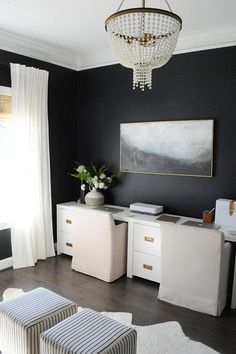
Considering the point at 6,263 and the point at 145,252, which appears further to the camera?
the point at 6,263

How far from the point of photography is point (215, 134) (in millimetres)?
3248

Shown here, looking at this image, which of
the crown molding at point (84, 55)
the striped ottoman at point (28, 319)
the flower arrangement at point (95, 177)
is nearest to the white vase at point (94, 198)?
the flower arrangement at point (95, 177)

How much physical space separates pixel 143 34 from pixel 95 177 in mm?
2479

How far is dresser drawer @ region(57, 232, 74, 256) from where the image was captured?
13.0 ft

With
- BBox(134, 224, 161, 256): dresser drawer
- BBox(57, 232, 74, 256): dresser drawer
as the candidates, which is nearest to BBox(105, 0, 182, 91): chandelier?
BBox(134, 224, 161, 256): dresser drawer

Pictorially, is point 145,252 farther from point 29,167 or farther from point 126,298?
point 29,167

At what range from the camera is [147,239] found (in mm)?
3246

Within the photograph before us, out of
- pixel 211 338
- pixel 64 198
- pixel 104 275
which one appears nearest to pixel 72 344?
pixel 211 338

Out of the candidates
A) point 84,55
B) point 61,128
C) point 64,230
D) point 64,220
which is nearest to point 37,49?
point 84,55

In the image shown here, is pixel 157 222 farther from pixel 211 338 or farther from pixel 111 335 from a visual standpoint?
pixel 111 335

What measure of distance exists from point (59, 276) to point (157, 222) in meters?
1.28

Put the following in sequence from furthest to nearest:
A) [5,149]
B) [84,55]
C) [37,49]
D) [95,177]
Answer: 1. [84,55]
2. [95,177]
3. [37,49]
4. [5,149]

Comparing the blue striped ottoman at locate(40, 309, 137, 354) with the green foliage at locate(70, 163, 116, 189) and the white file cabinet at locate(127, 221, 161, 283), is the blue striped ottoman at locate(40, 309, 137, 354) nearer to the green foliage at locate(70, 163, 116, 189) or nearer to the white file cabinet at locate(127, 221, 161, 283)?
the white file cabinet at locate(127, 221, 161, 283)

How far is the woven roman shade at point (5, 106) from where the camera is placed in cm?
350
